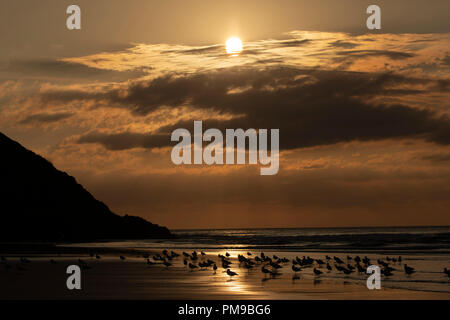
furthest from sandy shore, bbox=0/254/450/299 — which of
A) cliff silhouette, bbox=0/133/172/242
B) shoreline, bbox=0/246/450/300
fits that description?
cliff silhouette, bbox=0/133/172/242

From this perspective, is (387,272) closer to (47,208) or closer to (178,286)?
(178,286)

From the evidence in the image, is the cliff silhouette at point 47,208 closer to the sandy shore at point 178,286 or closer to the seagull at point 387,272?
the sandy shore at point 178,286

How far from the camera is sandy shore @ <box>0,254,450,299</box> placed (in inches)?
933

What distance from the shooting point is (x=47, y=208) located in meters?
110

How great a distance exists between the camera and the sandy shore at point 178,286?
23703 millimetres

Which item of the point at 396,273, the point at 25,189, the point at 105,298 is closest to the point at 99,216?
the point at 25,189

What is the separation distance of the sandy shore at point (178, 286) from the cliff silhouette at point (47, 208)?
207 feet

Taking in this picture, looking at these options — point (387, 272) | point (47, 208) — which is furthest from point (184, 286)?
point (47, 208)

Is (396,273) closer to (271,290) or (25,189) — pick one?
(271,290)

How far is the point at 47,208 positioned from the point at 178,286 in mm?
87839

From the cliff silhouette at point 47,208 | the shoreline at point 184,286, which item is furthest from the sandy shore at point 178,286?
the cliff silhouette at point 47,208

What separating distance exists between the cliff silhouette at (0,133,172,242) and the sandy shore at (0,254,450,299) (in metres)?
63.0
